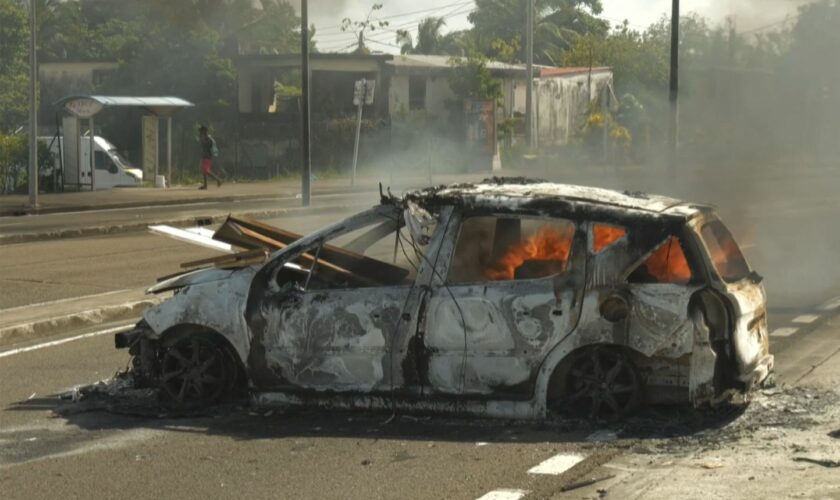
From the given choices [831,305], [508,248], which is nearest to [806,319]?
[831,305]

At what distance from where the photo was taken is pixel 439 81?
56.6 meters

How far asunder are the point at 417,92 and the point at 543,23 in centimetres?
2903

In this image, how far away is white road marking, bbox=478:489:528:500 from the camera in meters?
6.86

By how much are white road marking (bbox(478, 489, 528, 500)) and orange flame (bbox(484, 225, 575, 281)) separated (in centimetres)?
211

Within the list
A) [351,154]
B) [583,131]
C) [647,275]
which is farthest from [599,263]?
[583,131]

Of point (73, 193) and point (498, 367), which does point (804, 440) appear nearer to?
point (498, 367)

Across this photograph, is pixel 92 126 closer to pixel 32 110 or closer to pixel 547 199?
pixel 32 110

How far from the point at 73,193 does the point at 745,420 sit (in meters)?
30.6

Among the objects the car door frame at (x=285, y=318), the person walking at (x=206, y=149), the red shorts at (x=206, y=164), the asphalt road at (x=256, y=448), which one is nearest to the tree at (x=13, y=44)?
the person walking at (x=206, y=149)

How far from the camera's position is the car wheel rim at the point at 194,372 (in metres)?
9.04

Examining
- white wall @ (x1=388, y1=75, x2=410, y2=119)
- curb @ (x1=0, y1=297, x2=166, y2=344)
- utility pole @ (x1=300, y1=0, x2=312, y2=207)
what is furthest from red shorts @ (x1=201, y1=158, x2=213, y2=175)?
curb @ (x1=0, y1=297, x2=166, y2=344)

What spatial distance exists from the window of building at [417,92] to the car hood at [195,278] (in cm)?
4633

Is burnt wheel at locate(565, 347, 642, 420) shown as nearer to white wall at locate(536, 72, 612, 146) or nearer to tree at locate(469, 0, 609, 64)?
white wall at locate(536, 72, 612, 146)

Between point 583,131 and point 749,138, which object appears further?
point 583,131
